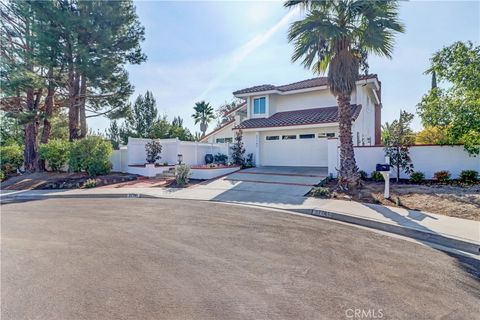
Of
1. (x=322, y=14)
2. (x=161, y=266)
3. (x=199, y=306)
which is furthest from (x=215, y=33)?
(x=199, y=306)

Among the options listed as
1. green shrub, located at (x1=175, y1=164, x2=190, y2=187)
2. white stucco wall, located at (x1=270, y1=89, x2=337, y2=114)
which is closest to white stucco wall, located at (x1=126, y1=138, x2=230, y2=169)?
white stucco wall, located at (x1=270, y1=89, x2=337, y2=114)

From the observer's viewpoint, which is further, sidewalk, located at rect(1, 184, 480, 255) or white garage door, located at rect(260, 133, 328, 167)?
white garage door, located at rect(260, 133, 328, 167)

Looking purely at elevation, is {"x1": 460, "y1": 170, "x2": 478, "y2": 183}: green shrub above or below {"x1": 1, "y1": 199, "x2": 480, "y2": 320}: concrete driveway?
above

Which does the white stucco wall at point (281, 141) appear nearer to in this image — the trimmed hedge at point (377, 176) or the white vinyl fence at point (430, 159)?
the white vinyl fence at point (430, 159)

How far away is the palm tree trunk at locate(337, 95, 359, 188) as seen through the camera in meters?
11.7

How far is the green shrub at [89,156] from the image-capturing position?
17125 millimetres

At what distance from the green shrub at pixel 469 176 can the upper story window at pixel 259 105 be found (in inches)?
511

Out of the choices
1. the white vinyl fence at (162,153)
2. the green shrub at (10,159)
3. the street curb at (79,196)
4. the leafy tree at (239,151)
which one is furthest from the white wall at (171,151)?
the green shrub at (10,159)

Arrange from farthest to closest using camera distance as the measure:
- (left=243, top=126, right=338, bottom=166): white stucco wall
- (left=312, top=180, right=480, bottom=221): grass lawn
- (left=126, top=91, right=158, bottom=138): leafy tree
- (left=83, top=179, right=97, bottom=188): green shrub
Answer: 1. (left=126, top=91, right=158, bottom=138): leafy tree
2. (left=243, top=126, right=338, bottom=166): white stucco wall
3. (left=83, top=179, right=97, bottom=188): green shrub
4. (left=312, top=180, right=480, bottom=221): grass lawn

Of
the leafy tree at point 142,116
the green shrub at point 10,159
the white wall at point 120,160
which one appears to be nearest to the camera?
the white wall at point 120,160

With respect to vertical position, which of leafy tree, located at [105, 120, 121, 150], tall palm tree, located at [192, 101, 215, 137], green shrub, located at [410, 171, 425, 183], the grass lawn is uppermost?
tall palm tree, located at [192, 101, 215, 137]

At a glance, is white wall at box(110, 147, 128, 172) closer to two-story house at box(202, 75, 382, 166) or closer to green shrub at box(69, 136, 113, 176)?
green shrub at box(69, 136, 113, 176)

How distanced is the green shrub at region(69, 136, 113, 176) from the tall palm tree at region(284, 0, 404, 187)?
515 inches

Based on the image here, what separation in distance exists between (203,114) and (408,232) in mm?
34066
